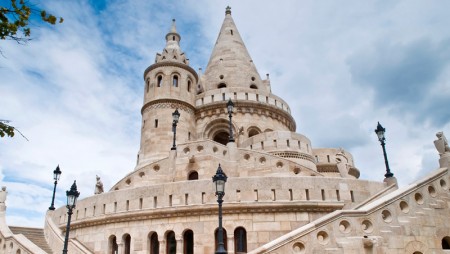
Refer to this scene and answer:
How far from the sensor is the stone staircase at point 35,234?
15.2 m

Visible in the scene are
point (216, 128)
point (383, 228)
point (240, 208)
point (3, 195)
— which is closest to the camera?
point (383, 228)

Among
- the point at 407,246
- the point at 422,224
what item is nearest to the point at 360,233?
the point at 407,246

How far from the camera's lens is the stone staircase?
49.7ft

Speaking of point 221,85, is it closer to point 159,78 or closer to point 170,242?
point 159,78

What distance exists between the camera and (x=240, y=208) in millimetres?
12266

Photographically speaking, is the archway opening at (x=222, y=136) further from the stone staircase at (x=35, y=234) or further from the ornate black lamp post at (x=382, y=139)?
the ornate black lamp post at (x=382, y=139)

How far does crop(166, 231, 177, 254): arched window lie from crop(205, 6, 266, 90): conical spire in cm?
1644

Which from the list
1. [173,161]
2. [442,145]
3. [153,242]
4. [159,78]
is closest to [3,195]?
[173,161]

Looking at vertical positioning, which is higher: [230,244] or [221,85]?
[221,85]

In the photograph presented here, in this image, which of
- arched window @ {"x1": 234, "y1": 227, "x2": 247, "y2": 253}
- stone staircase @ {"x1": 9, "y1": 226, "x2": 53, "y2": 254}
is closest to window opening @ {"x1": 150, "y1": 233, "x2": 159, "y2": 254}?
arched window @ {"x1": 234, "y1": 227, "x2": 247, "y2": 253}

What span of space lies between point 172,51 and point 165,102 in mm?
4385

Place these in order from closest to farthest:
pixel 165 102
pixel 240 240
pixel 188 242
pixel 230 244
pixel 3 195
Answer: pixel 230 244
pixel 240 240
pixel 188 242
pixel 3 195
pixel 165 102

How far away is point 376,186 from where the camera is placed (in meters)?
13.2

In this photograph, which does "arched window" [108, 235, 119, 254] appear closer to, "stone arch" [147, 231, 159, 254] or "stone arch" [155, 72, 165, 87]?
"stone arch" [147, 231, 159, 254]
